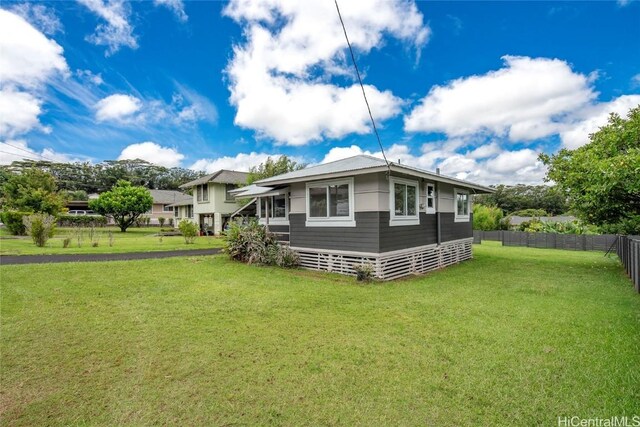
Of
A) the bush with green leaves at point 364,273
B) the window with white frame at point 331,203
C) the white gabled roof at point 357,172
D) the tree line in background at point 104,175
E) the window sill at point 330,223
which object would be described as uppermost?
the tree line in background at point 104,175

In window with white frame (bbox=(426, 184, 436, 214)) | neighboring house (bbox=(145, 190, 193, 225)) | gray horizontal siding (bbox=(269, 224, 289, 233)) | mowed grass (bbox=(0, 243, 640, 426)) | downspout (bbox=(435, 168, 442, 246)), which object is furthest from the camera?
neighboring house (bbox=(145, 190, 193, 225))

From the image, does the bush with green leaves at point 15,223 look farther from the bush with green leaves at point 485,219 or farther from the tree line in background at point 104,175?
the bush with green leaves at point 485,219

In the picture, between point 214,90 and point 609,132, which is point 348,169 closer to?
point 609,132

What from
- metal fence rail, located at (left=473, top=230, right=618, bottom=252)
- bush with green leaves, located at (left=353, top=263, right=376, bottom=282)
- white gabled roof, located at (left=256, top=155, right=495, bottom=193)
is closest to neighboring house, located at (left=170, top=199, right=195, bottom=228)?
white gabled roof, located at (left=256, top=155, right=495, bottom=193)

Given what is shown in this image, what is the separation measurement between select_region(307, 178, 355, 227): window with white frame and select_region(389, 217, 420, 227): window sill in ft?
3.68

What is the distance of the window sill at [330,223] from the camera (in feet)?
30.8

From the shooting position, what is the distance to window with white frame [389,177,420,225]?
9203 millimetres

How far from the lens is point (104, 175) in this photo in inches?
2499

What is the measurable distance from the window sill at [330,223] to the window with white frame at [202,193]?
Result: 61.1 ft

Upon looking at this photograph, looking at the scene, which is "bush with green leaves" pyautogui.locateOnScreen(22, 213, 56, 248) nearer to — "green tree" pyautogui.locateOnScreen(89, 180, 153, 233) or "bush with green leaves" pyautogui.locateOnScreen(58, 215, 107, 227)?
"green tree" pyautogui.locateOnScreen(89, 180, 153, 233)

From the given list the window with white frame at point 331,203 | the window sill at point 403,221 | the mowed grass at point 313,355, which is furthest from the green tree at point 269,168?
the mowed grass at point 313,355

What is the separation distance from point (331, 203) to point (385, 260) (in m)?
2.41

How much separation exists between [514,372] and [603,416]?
2.70 ft

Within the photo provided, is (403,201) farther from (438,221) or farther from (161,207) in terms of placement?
(161,207)
